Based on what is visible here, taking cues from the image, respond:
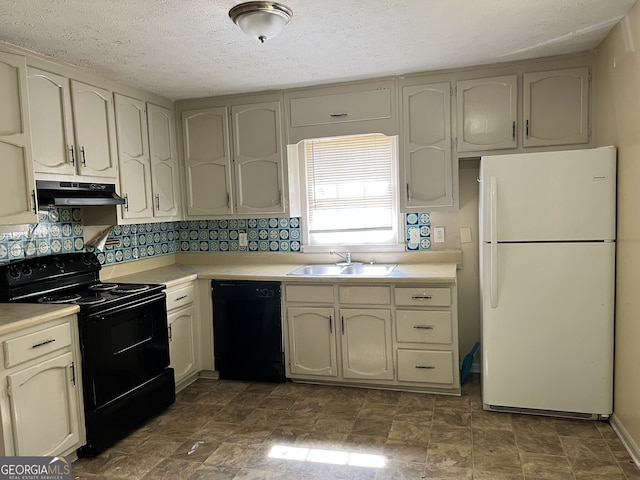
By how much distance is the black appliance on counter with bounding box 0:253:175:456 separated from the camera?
246 centimetres

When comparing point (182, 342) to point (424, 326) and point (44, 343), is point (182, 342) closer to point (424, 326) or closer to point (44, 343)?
point (44, 343)

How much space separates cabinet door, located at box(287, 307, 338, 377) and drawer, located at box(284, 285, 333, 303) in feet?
0.21

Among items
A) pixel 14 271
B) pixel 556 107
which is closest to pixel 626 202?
pixel 556 107

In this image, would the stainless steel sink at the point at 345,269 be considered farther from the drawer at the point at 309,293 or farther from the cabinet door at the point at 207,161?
the cabinet door at the point at 207,161

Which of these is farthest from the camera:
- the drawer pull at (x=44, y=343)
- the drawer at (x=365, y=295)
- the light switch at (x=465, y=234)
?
the light switch at (x=465, y=234)

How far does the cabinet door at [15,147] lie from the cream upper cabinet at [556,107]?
9.37 feet

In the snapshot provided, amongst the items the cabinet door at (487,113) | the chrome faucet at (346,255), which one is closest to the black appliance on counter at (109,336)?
the chrome faucet at (346,255)

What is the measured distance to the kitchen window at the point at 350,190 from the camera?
→ 3645 mm

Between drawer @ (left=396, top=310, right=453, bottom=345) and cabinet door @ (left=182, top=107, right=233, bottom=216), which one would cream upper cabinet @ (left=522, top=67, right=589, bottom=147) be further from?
cabinet door @ (left=182, top=107, right=233, bottom=216)

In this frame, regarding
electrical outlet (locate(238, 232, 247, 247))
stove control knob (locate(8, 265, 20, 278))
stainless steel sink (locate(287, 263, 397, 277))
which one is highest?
electrical outlet (locate(238, 232, 247, 247))

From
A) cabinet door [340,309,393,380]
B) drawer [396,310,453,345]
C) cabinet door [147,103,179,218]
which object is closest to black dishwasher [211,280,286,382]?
cabinet door [340,309,393,380]

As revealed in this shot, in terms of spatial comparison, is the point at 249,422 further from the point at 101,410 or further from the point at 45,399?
the point at 45,399

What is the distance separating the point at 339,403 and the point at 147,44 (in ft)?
7.87

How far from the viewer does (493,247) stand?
2.67m
